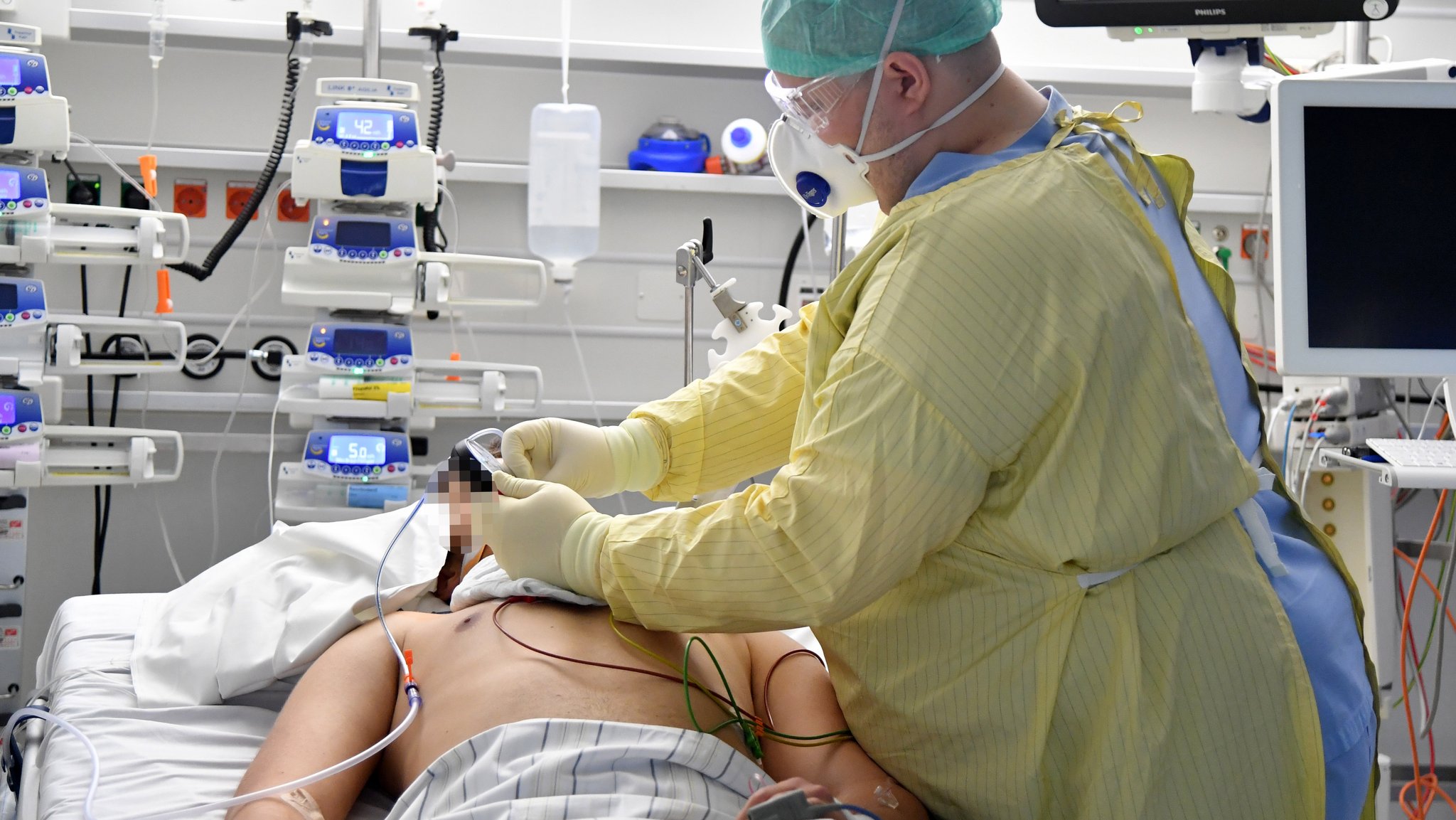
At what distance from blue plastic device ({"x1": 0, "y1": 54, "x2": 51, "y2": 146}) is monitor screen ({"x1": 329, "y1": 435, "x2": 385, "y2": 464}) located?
90cm


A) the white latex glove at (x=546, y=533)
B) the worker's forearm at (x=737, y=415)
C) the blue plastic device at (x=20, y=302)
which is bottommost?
the white latex glove at (x=546, y=533)

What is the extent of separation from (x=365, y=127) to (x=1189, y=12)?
1.67 meters

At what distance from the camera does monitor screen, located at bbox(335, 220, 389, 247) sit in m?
2.64

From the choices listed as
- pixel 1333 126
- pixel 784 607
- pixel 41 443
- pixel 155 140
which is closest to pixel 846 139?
pixel 784 607

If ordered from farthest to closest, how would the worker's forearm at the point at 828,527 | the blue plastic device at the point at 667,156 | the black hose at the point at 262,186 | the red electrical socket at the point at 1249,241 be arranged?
the red electrical socket at the point at 1249,241
the blue plastic device at the point at 667,156
the black hose at the point at 262,186
the worker's forearm at the point at 828,527

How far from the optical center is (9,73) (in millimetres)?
2477

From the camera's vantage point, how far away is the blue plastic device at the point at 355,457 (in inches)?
105

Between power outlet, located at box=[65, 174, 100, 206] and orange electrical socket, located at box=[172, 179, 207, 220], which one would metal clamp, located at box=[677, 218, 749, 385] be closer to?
orange electrical socket, located at box=[172, 179, 207, 220]

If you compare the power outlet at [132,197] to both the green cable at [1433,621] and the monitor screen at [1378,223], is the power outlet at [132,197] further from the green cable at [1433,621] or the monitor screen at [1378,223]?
the green cable at [1433,621]

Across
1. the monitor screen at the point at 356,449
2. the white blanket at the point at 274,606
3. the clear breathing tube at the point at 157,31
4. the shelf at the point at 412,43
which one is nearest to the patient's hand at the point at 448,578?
the white blanket at the point at 274,606

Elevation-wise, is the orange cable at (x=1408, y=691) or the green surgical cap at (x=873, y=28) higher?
the green surgical cap at (x=873, y=28)

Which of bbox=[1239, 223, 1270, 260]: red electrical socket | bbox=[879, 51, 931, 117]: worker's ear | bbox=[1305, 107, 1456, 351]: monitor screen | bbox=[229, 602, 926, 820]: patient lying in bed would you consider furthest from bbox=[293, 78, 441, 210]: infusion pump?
bbox=[1239, 223, 1270, 260]: red electrical socket

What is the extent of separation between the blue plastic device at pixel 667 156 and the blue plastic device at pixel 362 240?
80 centimetres

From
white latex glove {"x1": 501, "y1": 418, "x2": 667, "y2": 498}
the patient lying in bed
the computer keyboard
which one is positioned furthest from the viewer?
the computer keyboard
